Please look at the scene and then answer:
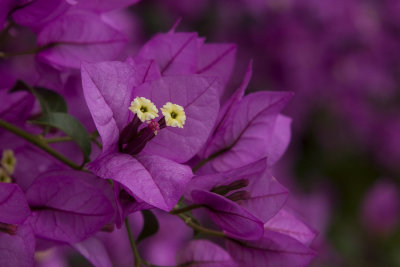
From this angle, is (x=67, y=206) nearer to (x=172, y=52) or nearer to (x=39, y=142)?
(x=39, y=142)

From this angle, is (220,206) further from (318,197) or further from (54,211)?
(318,197)

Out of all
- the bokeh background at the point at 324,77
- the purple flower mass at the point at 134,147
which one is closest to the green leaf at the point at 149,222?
the purple flower mass at the point at 134,147

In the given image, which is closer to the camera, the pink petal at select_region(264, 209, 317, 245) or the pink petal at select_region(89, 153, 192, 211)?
the pink petal at select_region(89, 153, 192, 211)

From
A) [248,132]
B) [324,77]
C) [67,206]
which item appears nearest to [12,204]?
[67,206]

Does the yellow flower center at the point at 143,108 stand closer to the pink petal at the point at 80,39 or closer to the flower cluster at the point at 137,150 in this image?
the flower cluster at the point at 137,150

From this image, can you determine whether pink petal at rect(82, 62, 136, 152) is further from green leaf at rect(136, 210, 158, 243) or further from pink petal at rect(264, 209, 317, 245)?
pink petal at rect(264, 209, 317, 245)

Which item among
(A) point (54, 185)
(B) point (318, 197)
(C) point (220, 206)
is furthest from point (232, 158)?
(B) point (318, 197)

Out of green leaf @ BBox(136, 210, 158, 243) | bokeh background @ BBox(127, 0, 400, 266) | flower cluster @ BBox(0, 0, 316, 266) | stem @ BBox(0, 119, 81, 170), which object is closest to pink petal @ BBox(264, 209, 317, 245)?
flower cluster @ BBox(0, 0, 316, 266)
